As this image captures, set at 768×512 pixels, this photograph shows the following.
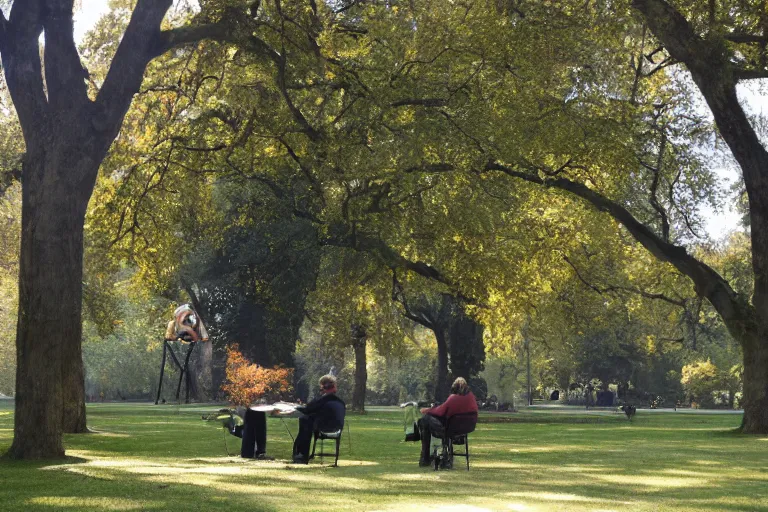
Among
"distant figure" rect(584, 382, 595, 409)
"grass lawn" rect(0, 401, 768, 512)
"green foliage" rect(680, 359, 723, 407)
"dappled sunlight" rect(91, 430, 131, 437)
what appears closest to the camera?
"grass lawn" rect(0, 401, 768, 512)

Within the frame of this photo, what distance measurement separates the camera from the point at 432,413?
15.6m

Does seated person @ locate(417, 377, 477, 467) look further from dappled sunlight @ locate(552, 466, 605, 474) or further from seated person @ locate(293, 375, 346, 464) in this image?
dappled sunlight @ locate(552, 466, 605, 474)

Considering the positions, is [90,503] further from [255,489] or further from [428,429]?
[428,429]

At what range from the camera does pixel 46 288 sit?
1686 cm

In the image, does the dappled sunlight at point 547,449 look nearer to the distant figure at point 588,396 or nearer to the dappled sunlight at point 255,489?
the dappled sunlight at point 255,489

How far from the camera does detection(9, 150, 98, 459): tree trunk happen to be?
16.5 metres

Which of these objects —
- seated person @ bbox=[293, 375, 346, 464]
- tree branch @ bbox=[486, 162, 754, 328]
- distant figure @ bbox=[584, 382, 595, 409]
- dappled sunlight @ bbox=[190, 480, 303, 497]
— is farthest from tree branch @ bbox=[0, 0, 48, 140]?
distant figure @ bbox=[584, 382, 595, 409]

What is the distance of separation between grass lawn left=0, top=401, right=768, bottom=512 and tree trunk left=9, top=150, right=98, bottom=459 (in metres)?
0.82

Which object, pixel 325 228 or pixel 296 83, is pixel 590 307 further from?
pixel 296 83

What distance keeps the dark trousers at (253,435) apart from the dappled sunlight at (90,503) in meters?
6.34

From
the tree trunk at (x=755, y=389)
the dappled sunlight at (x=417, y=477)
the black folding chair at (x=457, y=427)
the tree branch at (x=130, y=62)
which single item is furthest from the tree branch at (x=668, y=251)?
the dappled sunlight at (x=417, y=477)

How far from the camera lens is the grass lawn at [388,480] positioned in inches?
422

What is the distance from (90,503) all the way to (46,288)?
23.1 ft

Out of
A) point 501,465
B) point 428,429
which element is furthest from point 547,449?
point 428,429
